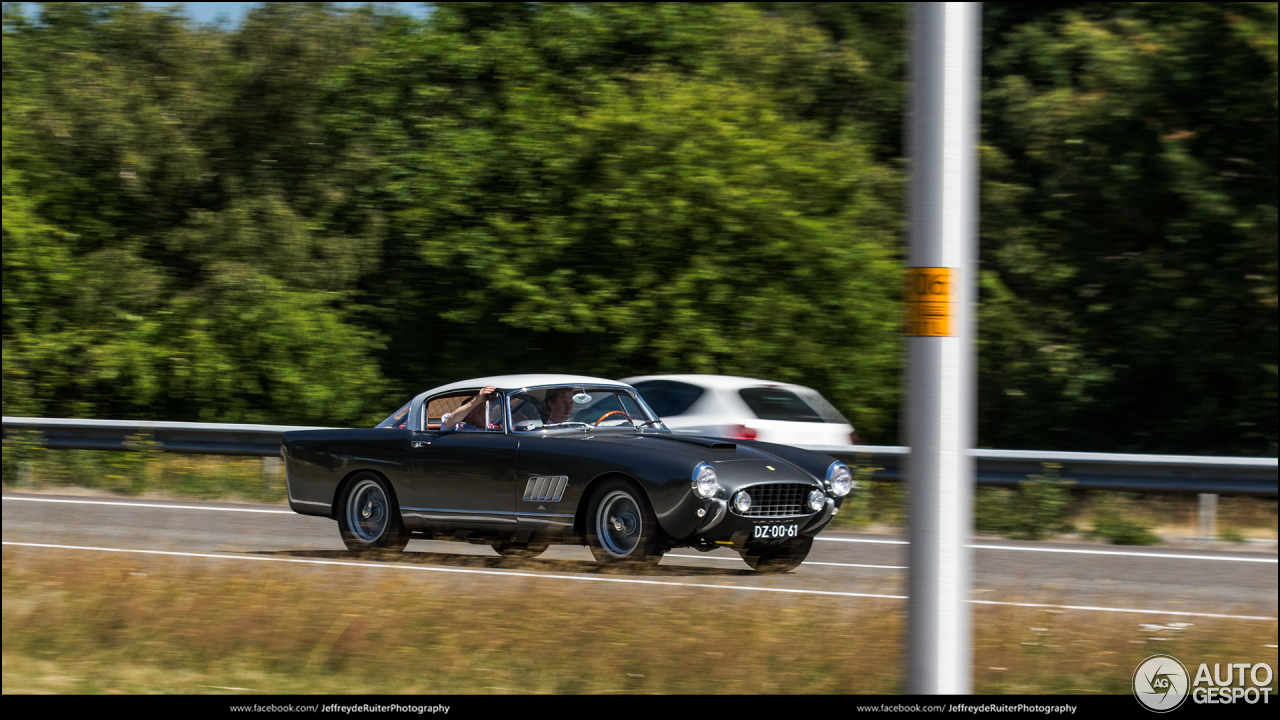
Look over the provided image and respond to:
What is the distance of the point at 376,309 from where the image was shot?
2227 cm

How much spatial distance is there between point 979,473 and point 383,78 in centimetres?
1407

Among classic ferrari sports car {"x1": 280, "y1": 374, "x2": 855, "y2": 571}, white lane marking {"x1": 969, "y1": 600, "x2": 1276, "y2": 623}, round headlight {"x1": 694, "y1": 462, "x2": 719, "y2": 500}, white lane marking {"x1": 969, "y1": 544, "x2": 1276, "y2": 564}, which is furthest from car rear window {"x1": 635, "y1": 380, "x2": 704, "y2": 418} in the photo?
Answer: white lane marking {"x1": 969, "y1": 600, "x2": 1276, "y2": 623}

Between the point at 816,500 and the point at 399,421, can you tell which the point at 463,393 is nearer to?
the point at 399,421

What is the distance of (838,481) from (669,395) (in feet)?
14.0

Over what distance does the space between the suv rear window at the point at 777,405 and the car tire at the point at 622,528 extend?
421cm

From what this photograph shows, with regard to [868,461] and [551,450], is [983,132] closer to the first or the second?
[868,461]

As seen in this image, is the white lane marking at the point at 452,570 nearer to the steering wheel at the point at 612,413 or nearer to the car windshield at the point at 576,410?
the car windshield at the point at 576,410

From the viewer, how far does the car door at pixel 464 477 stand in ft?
29.2

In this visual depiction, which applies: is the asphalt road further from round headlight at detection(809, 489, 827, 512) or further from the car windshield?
the car windshield

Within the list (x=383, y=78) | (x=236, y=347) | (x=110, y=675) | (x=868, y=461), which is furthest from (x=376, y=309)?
(x=110, y=675)

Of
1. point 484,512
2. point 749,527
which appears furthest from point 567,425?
point 749,527

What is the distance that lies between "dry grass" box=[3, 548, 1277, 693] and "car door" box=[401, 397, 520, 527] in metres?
1.13

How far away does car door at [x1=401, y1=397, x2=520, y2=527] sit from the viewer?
8898 millimetres

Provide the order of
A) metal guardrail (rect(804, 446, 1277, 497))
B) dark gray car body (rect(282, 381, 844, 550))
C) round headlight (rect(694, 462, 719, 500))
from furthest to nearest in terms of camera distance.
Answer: metal guardrail (rect(804, 446, 1277, 497)), dark gray car body (rect(282, 381, 844, 550)), round headlight (rect(694, 462, 719, 500))
